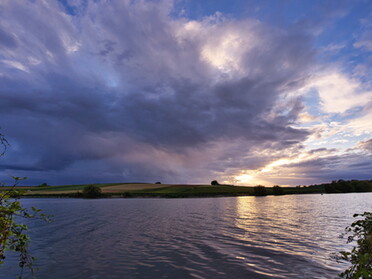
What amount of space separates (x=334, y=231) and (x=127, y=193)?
125956 mm

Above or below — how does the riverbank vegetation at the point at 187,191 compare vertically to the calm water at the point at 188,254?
above

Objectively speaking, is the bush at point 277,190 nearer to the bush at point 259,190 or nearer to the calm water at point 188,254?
the bush at point 259,190

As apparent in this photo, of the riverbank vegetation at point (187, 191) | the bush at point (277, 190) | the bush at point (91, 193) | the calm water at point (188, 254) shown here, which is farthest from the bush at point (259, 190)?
the calm water at point (188, 254)

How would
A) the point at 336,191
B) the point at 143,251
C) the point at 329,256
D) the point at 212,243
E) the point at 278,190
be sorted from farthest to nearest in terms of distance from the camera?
1. the point at 336,191
2. the point at 278,190
3. the point at 212,243
4. the point at 143,251
5. the point at 329,256

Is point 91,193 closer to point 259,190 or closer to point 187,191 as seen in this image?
point 187,191

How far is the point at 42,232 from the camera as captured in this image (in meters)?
28.5

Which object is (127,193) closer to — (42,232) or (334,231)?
(42,232)

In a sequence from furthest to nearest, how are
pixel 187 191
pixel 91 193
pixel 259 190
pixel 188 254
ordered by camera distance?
pixel 259 190 → pixel 187 191 → pixel 91 193 → pixel 188 254

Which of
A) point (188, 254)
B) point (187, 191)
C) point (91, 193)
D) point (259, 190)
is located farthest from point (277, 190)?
point (188, 254)

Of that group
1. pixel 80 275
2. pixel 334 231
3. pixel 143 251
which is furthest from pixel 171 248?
pixel 334 231

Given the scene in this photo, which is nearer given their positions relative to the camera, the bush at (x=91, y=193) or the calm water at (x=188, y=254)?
the calm water at (x=188, y=254)

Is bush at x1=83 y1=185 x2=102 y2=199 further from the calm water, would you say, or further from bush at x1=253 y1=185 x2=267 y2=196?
the calm water

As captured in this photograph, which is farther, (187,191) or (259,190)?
(259,190)

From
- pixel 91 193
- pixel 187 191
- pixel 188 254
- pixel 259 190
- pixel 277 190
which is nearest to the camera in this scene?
pixel 188 254
